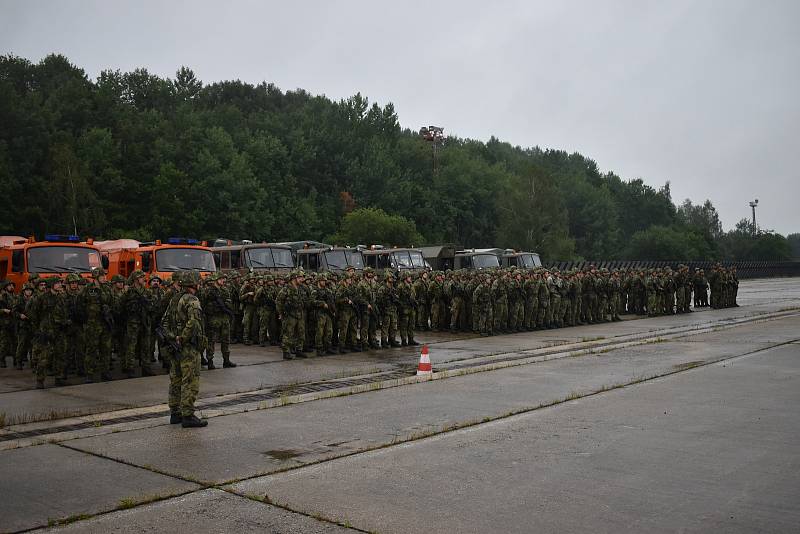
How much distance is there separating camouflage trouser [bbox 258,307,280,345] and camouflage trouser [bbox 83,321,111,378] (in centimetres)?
525

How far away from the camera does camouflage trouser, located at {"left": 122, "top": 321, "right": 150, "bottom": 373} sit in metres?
13.4

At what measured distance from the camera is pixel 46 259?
18969 mm

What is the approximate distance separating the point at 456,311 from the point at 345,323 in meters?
5.37

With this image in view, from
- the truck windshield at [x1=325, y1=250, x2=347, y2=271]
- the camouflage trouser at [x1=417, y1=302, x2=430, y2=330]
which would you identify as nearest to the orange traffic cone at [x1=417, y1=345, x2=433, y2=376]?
the camouflage trouser at [x1=417, y1=302, x2=430, y2=330]

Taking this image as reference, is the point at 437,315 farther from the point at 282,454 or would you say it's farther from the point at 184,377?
the point at 282,454

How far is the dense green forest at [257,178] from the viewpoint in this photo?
48938 millimetres

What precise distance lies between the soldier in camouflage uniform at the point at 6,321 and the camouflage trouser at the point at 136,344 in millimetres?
2807

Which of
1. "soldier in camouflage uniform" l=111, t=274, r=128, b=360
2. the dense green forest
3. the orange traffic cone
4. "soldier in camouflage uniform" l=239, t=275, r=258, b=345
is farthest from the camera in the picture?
the dense green forest

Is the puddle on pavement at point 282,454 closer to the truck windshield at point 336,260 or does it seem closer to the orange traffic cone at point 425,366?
the orange traffic cone at point 425,366

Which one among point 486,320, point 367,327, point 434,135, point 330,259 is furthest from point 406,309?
point 434,135

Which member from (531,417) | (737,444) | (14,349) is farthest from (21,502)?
(14,349)

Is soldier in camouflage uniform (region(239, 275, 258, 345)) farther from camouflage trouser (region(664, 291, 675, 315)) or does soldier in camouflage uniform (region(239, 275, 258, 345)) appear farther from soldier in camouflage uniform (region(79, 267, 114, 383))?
camouflage trouser (region(664, 291, 675, 315))

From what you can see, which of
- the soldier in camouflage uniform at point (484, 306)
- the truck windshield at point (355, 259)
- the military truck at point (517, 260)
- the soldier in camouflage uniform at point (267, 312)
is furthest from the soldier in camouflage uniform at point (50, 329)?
the military truck at point (517, 260)

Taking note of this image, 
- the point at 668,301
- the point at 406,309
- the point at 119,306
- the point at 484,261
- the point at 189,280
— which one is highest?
the point at 484,261
